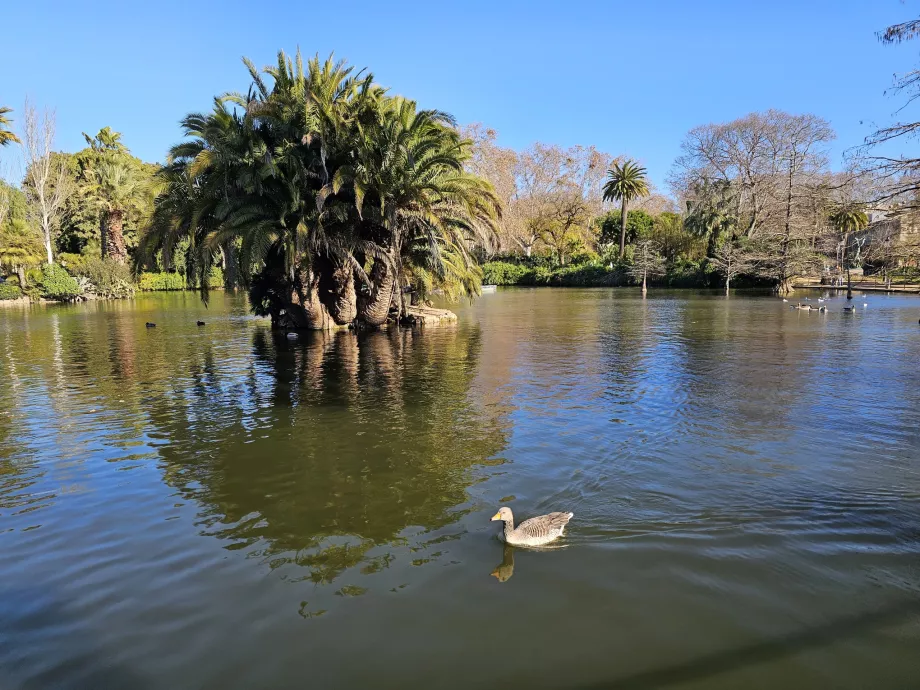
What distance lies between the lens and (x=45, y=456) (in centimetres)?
876

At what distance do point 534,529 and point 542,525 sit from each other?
0.10 meters

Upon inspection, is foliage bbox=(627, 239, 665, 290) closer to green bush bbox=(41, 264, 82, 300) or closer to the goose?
green bush bbox=(41, 264, 82, 300)

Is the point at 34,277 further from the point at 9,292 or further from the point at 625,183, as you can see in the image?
the point at 625,183

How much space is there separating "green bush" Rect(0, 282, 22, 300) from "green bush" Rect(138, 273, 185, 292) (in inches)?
617

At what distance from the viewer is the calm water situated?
429cm

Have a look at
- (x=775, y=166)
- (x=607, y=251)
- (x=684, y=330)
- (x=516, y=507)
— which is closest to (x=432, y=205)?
(x=684, y=330)

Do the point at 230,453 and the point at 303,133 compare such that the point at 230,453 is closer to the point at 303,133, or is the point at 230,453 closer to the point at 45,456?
the point at 45,456

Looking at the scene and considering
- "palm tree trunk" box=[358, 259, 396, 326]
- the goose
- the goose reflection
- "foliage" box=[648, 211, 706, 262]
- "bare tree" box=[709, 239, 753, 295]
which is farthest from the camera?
"foliage" box=[648, 211, 706, 262]

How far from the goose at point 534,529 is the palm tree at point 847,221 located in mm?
6316

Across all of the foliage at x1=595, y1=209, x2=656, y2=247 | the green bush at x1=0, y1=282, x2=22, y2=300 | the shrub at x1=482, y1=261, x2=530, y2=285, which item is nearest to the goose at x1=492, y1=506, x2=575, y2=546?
the green bush at x1=0, y1=282, x2=22, y2=300

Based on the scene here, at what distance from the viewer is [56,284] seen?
4416 centimetres

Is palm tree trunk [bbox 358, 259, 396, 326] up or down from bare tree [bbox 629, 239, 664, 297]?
down

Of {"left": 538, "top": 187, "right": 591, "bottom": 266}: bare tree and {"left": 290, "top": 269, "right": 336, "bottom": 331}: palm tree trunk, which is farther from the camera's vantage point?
{"left": 538, "top": 187, "right": 591, "bottom": 266}: bare tree

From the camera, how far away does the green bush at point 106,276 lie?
4750cm
